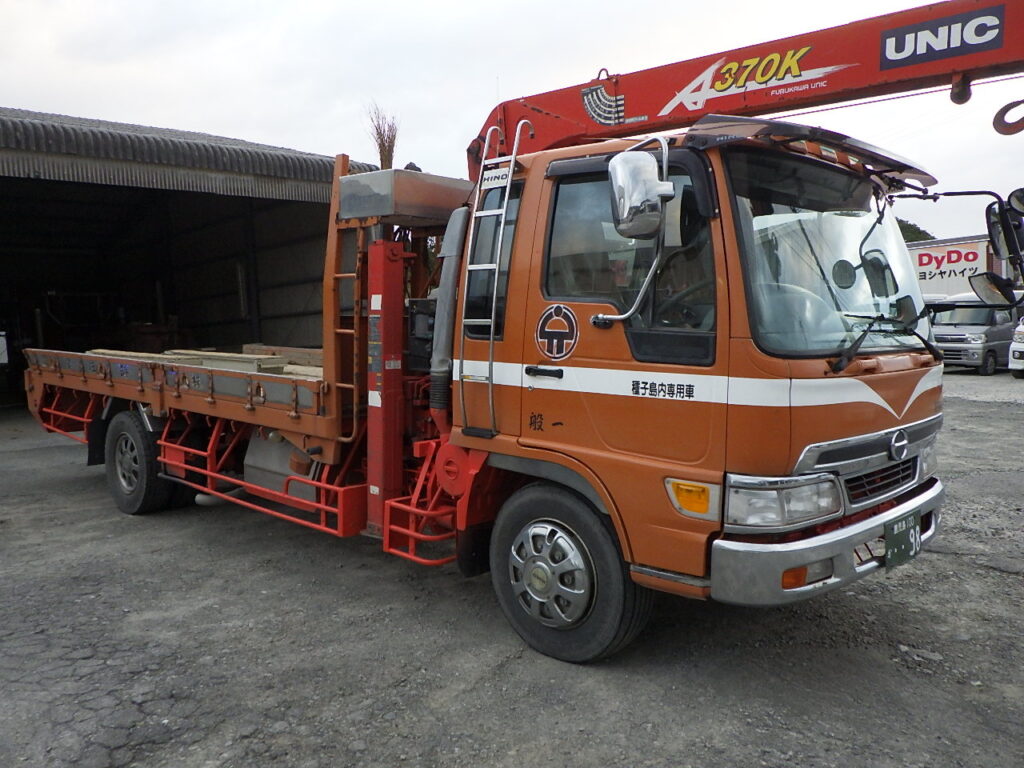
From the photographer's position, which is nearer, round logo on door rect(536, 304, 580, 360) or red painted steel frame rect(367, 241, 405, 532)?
round logo on door rect(536, 304, 580, 360)

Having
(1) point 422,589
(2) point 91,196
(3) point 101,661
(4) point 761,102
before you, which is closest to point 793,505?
(4) point 761,102

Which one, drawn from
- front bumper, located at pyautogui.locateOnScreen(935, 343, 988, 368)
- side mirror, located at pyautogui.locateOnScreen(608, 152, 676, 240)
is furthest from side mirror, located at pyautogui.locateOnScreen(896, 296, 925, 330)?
front bumper, located at pyautogui.locateOnScreen(935, 343, 988, 368)

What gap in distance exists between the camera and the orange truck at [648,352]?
302cm

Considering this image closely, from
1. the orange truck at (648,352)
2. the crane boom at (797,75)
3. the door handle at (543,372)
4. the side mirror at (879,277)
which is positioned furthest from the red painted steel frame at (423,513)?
the side mirror at (879,277)

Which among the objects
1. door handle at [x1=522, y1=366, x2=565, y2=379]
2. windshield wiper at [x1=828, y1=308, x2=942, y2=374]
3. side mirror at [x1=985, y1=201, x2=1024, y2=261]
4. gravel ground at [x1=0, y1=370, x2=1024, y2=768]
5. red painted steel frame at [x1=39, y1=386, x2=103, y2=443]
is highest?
side mirror at [x1=985, y1=201, x2=1024, y2=261]

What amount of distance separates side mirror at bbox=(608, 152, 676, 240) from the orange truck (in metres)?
0.01

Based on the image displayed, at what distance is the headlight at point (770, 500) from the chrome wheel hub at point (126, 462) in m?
5.20

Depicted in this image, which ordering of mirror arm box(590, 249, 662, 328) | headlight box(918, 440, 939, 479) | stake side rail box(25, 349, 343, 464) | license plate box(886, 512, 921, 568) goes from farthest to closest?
stake side rail box(25, 349, 343, 464), headlight box(918, 440, 939, 479), license plate box(886, 512, 921, 568), mirror arm box(590, 249, 662, 328)

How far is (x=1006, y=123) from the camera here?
368 centimetres

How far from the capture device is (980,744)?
3.03m

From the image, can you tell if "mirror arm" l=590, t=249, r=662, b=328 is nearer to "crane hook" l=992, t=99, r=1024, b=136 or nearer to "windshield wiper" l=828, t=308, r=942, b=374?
"windshield wiper" l=828, t=308, r=942, b=374

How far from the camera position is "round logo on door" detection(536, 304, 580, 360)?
3.48 metres

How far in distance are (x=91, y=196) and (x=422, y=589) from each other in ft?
49.2

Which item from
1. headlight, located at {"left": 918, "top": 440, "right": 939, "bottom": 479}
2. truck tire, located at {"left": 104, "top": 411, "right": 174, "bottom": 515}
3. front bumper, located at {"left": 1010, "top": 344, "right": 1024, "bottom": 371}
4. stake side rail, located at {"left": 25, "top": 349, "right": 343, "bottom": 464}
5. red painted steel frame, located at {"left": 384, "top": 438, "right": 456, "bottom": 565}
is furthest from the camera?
front bumper, located at {"left": 1010, "top": 344, "right": 1024, "bottom": 371}
